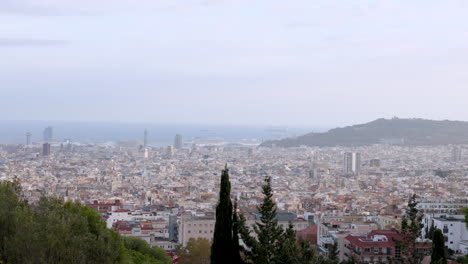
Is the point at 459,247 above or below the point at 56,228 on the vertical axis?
below

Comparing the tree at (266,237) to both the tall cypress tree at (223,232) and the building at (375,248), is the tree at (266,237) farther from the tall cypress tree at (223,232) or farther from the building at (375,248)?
the building at (375,248)

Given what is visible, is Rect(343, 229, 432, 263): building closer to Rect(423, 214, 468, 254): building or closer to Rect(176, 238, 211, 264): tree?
Rect(423, 214, 468, 254): building

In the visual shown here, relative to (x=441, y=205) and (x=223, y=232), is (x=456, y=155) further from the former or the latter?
(x=223, y=232)

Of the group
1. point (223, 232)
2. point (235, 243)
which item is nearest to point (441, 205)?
point (235, 243)

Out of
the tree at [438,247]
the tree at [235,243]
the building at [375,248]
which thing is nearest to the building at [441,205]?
the building at [375,248]

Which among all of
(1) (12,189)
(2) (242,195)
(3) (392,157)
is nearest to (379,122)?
(3) (392,157)

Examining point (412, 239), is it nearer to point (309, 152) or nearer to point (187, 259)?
point (187, 259)
